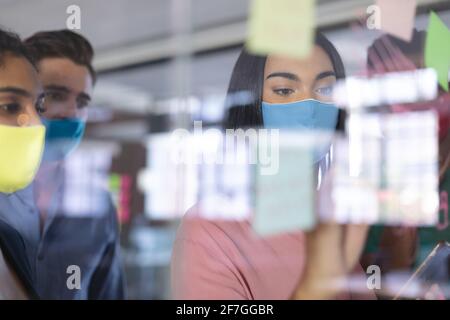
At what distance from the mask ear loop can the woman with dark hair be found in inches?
20.5

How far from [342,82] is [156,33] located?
52 cm

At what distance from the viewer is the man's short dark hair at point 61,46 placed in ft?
5.65

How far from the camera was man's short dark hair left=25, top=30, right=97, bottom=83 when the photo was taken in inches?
67.8

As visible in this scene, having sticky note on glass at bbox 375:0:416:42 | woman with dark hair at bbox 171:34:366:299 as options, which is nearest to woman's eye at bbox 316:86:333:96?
woman with dark hair at bbox 171:34:366:299

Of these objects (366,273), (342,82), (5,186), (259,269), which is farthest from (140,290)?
(342,82)

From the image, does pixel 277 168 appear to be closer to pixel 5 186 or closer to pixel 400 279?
pixel 400 279

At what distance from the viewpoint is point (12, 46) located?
5.74ft

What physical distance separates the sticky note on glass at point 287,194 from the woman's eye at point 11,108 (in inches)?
27.4

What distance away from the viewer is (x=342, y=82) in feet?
5.19

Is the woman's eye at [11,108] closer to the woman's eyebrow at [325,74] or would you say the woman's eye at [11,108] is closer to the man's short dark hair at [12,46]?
the man's short dark hair at [12,46]

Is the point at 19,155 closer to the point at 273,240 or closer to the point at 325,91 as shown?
Result: the point at 273,240

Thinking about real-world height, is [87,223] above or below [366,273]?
above

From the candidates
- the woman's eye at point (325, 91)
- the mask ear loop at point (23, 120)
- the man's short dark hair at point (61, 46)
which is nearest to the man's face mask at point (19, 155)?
the mask ear loop at point (23, 120)
